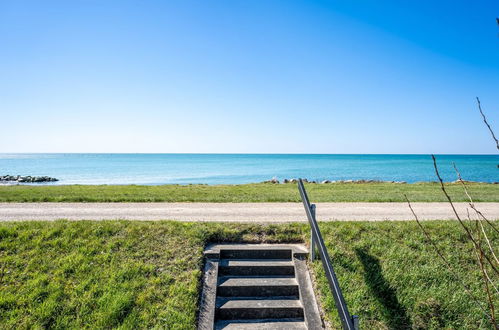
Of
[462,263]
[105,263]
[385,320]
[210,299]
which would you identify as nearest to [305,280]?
[385,320]

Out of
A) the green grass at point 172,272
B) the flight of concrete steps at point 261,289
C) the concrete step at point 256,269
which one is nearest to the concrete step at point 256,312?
the flight of concrete steps at point 261,289

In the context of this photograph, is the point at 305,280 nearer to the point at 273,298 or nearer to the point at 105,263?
the point at 273,298

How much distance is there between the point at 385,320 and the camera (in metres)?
5.50

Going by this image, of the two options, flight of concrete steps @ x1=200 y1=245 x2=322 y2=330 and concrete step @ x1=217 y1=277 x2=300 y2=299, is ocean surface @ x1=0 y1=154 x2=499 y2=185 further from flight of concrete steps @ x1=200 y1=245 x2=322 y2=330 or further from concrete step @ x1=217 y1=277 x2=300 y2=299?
concrete step @ x1=217 y1=277 x2=300 y2=299

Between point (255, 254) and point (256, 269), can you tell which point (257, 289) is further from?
point (255, 254)

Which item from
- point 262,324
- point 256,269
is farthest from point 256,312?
point 256,269

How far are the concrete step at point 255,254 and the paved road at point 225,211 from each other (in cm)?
185

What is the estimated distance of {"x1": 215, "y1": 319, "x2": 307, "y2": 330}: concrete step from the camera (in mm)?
5484

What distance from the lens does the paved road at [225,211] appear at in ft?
30.7

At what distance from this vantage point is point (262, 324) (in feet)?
18.4

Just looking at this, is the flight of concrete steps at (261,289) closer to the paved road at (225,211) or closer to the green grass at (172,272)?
the green grass at (172,272)

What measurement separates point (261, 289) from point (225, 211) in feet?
14.4

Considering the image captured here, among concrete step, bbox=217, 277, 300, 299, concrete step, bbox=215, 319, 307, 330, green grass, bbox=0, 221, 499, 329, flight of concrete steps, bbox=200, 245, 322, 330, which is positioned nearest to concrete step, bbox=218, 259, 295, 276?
flight of concrete steps, bbox=200, 245, 322, 330

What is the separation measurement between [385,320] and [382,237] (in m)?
2.51
